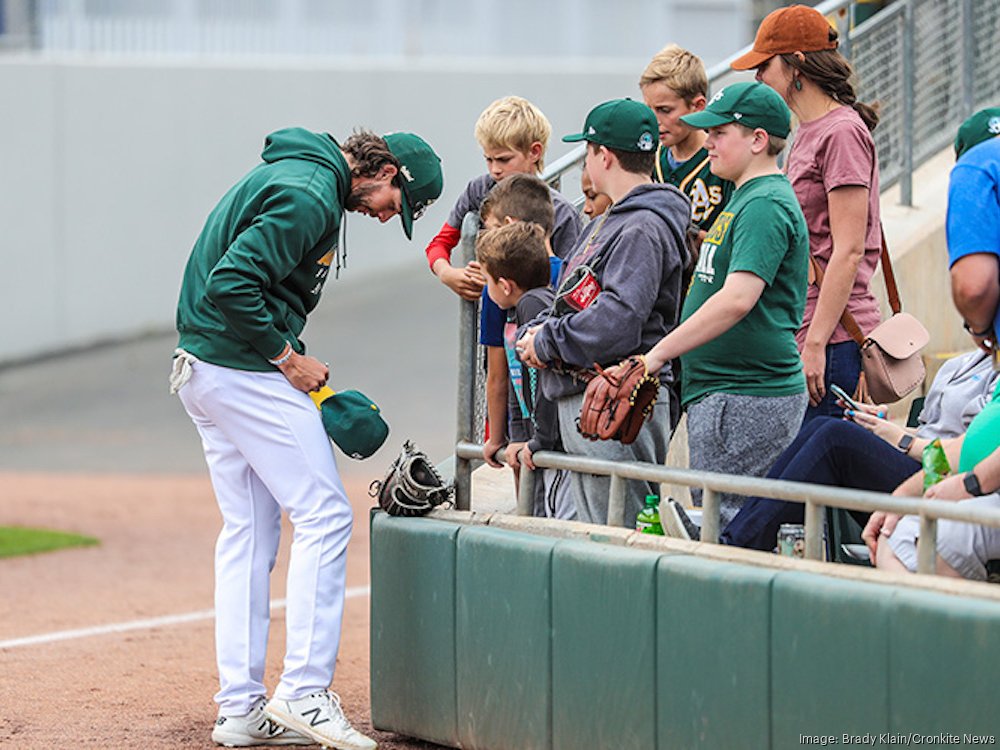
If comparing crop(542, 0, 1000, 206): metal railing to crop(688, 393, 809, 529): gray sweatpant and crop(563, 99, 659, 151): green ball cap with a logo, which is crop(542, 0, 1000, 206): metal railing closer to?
crop(563, 99, 659, 151): green ball cap with a logo

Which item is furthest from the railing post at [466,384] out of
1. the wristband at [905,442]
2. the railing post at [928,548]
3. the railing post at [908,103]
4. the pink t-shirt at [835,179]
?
the railing post at [908,103]

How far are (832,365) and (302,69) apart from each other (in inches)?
625

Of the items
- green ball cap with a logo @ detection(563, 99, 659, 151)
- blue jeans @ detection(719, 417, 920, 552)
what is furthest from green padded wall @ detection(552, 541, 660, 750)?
green ball cap with a logo @ detection(563, 99, 659, 151)

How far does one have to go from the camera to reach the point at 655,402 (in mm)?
5027

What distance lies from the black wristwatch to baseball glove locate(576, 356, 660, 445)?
941mm

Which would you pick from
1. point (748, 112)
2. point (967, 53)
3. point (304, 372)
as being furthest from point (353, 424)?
point (967, 53)

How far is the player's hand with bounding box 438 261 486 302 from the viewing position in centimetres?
554

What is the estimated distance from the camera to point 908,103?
26.2 ft

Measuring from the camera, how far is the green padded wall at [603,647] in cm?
461

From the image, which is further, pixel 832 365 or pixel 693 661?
pixel 832 365

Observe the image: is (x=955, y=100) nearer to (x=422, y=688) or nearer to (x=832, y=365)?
(x=832, y=365)

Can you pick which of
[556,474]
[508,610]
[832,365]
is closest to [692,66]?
[832,365]

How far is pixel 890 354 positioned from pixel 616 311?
3.69 ft

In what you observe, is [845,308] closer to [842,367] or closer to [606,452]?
[842,367]
